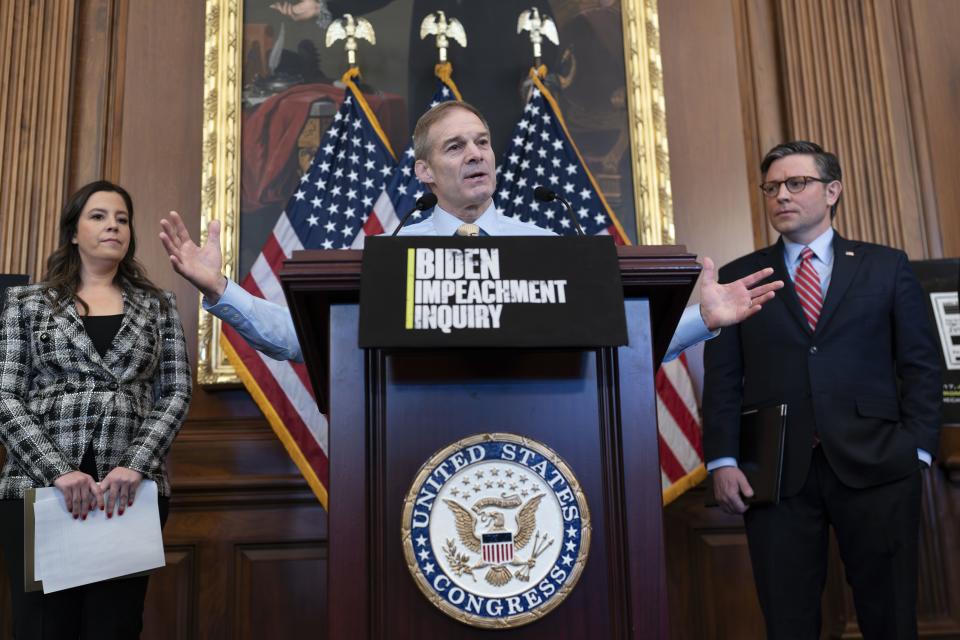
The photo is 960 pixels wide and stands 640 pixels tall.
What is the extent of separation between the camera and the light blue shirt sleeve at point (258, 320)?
179cm

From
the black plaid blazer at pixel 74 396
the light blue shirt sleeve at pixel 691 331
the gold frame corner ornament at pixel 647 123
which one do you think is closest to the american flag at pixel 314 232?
the black plaid blazer at pixel 74 396

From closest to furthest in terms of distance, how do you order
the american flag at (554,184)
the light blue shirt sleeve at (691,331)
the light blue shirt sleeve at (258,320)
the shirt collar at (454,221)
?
the light blue shirt sleeve at (258,320), the light blue shirt sleeve at (691,331), the shirt collar at (454,221), the american flag at (554,184)

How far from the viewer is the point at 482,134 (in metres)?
2.38

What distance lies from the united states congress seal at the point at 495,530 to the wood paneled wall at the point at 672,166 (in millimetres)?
2158

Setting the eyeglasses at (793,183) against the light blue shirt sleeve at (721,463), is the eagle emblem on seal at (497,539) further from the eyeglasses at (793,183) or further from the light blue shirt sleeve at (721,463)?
the eyeglasses at (793,183)

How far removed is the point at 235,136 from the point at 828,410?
2522 mm

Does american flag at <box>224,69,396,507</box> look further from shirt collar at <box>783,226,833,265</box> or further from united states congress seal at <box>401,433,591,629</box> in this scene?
united states congress seal at <box>401,433,591,629</box>

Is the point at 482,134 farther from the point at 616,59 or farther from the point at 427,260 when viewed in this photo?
the point at 616,59

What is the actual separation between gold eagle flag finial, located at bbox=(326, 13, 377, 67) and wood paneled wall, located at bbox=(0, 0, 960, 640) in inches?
22.9

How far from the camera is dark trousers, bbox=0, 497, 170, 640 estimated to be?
99.5 inches

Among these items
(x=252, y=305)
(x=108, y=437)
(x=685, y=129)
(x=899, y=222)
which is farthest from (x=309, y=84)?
(x=899, y=222)

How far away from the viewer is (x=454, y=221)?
240cm

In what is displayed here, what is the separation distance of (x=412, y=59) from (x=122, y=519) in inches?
89.8

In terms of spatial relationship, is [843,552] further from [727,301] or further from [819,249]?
[727,301]
